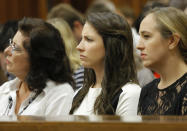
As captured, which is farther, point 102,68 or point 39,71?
point 39,71

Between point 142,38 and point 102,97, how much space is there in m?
0.44

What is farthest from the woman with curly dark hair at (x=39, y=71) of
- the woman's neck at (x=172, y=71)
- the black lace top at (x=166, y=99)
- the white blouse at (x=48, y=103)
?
the woman's neck at (x=172, y=71)

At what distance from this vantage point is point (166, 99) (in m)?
2.27

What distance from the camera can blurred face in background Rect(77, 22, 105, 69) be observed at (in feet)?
8.77

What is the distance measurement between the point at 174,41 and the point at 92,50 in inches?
21.8

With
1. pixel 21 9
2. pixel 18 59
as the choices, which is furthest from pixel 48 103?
pixel 21 9

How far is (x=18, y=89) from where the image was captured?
10.2 ft

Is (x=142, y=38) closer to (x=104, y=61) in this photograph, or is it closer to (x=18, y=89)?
(x=104, y=61)

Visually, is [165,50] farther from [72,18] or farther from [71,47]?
[72,18]

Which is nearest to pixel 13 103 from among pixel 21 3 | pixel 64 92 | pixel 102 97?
pixel 64 92

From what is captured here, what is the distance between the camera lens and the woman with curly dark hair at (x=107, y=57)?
2.61m
